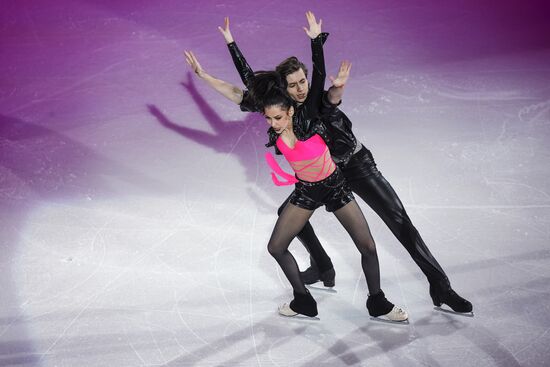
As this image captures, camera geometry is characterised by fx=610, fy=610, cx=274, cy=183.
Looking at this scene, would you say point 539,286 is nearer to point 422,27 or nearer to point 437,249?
point 437,249

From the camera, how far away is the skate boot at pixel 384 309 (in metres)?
3.55

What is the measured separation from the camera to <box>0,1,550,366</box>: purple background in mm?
3561

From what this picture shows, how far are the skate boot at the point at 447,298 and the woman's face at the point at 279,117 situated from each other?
1.34 m

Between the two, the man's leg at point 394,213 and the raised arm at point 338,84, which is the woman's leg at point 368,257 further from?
the raised arm at point 338,84

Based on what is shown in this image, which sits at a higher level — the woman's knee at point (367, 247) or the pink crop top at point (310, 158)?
the pink crop top at point (310, 158)

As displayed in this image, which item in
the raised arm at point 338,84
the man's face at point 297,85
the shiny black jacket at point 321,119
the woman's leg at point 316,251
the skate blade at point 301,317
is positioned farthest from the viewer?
the woman's leg at point 316,251

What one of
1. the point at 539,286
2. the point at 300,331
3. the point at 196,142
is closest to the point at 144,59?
the point at 196,142

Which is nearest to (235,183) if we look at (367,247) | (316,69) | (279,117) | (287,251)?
(287,251)

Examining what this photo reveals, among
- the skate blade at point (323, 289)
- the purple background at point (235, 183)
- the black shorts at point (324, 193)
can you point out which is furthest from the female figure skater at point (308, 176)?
the skate blade at point (323, 289)

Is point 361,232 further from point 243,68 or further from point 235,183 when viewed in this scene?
point 235,183

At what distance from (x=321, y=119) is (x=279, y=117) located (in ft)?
0.91

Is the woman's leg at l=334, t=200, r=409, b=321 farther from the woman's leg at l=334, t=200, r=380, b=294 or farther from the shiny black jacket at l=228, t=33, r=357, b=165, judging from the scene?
the shiny black jacket at l=228, t=33, r=357, b=165

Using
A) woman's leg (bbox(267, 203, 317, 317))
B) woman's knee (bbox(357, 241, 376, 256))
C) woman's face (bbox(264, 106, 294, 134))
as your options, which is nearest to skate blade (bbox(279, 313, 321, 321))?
Result: woman's leg (bbox(267, 203, 317, 317))

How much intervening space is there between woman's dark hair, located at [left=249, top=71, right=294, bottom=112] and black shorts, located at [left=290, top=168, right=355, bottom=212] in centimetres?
48
